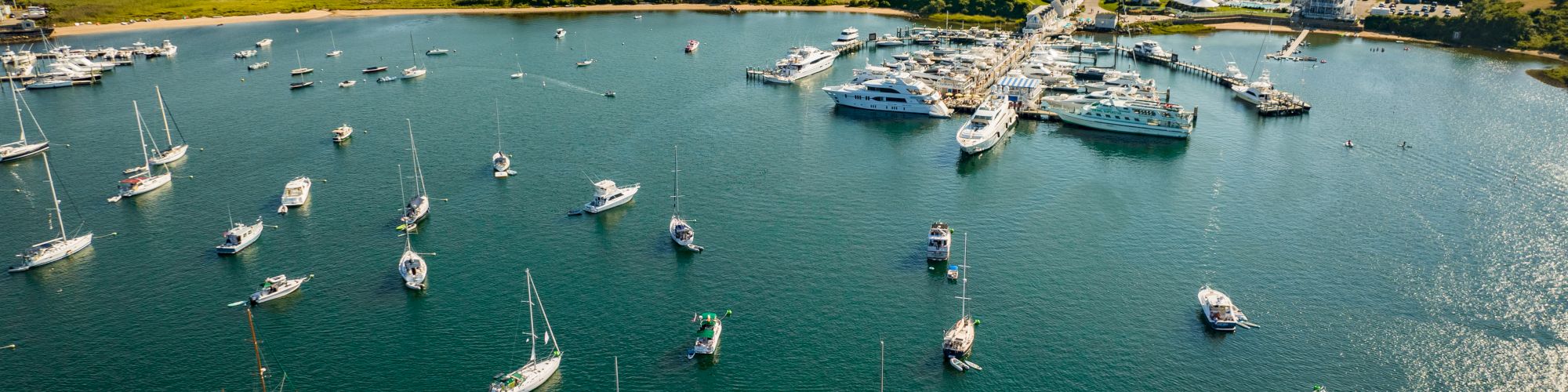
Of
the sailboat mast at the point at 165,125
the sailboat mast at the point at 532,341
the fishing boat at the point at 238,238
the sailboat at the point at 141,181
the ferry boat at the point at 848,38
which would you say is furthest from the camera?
the ferry boat at the point at 848,38

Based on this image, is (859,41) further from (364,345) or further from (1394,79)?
(364,345)

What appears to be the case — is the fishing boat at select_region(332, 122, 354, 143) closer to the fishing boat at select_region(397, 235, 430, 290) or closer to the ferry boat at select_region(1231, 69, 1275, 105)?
the fishing boat at select_region(397, 235, 430, 290)

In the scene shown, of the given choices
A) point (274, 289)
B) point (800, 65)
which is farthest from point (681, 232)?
point (800, 65)

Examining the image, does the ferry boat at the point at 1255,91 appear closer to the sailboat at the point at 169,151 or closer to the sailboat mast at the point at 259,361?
the sailboat mast at the point at 259,361

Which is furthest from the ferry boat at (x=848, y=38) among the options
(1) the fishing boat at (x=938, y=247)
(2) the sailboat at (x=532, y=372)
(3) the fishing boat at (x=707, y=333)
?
(2) the sailboat at (x=532, y=372)

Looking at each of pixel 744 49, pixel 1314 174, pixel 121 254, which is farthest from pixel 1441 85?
pixel 121 254

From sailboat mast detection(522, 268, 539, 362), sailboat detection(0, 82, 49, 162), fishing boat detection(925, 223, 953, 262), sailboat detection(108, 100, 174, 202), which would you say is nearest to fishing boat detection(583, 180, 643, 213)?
sailboat mast detection(522, 268, 539, 362)

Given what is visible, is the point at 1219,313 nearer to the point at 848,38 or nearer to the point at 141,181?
the point at 141,181
